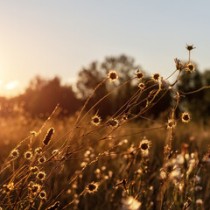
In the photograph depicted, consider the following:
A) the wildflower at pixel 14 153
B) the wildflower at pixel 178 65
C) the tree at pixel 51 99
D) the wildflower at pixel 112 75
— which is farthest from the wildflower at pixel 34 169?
the tree at pixel 51 99

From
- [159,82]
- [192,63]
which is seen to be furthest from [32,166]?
[192,63]

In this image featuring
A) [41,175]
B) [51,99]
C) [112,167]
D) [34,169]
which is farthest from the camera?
[51,99]

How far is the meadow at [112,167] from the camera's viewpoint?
2.47 meters

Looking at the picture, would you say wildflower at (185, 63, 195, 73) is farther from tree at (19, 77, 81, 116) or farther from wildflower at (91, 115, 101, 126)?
tree at (19, 77, 81, 116)

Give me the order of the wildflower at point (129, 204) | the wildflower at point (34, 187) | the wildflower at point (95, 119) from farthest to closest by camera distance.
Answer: the wildflower at point (95, 119), the wildflower at point (34, 187), the wildflower at point (129, 204)

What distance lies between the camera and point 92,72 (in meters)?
63.0

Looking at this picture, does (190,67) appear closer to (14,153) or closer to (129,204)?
(14,153)

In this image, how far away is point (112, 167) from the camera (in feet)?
19.9

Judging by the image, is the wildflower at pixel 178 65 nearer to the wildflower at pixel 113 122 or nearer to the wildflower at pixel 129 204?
the wildflower at pixel 113 122

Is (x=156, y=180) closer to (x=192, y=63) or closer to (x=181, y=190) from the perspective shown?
(x=181, y=190)

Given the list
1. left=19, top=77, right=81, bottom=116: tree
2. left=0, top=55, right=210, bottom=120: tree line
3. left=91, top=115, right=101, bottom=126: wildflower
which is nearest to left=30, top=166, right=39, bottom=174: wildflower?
left=91, top=115, right=101, bottom=126: wildflower

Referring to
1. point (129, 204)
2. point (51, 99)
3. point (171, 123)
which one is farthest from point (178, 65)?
point (51, 99)

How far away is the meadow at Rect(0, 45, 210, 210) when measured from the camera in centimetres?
247

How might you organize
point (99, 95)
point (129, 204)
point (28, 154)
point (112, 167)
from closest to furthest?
point (129, 204), point (28, 154), point (112, 167), point (99, 95)
